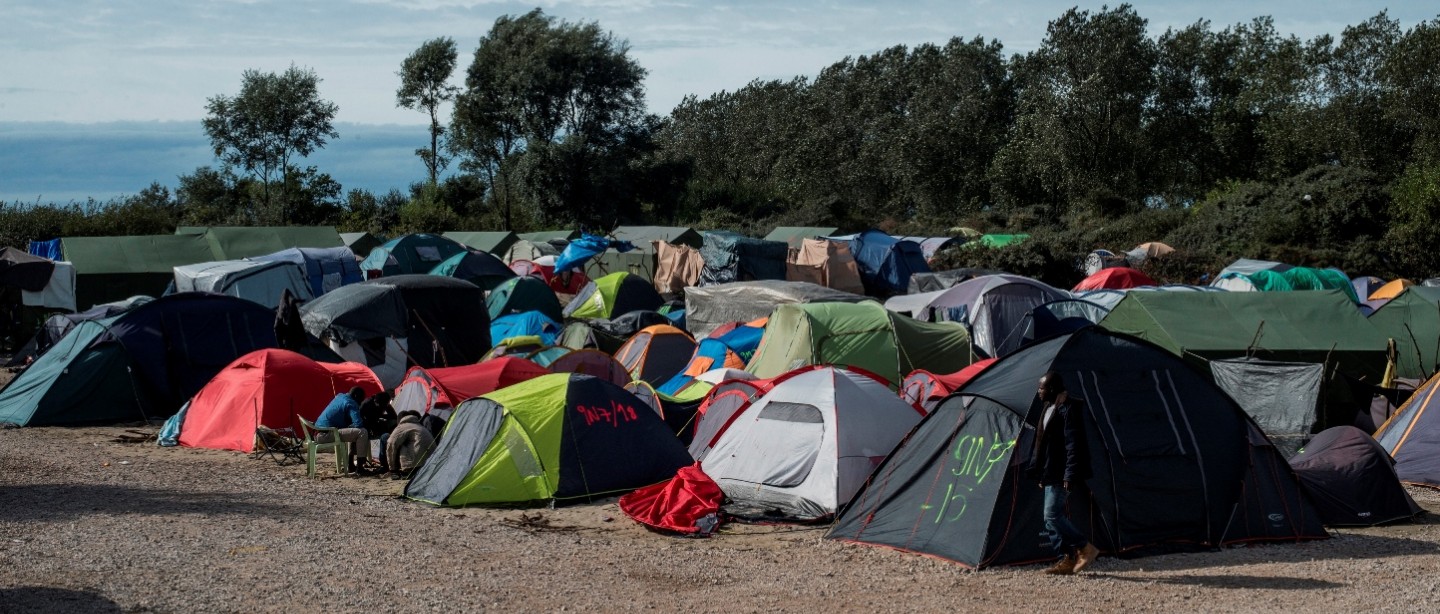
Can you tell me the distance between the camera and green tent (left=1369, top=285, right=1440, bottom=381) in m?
18.5

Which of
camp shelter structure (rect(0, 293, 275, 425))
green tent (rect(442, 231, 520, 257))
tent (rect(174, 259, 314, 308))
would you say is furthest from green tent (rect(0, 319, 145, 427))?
green tent (rect(442, 231, 520, 257))

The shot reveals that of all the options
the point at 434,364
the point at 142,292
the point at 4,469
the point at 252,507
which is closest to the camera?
the point at 252,507

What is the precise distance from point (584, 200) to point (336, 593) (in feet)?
149

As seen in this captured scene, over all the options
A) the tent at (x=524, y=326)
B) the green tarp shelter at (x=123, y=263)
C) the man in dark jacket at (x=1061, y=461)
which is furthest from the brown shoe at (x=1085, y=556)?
the green tarp shelter at (x=123, y=263)

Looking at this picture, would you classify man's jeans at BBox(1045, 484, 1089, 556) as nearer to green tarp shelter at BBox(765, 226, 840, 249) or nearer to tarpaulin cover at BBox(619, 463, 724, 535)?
tarpaulin cover at BBox(619, 463, 724, 535)

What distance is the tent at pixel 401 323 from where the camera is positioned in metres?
20.5

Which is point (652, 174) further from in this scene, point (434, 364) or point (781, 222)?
point (434, 364)

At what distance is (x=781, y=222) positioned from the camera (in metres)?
55.8

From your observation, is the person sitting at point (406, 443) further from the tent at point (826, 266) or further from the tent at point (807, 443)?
the tent at point (826, 266)

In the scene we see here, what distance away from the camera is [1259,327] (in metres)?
17.1

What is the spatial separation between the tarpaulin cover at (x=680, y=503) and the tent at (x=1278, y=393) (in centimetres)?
675

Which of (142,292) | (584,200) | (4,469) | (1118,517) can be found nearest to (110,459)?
(4,469)

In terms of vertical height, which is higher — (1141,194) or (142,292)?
(1141,194)

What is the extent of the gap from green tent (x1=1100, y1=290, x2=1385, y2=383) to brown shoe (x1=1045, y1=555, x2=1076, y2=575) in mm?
8622
